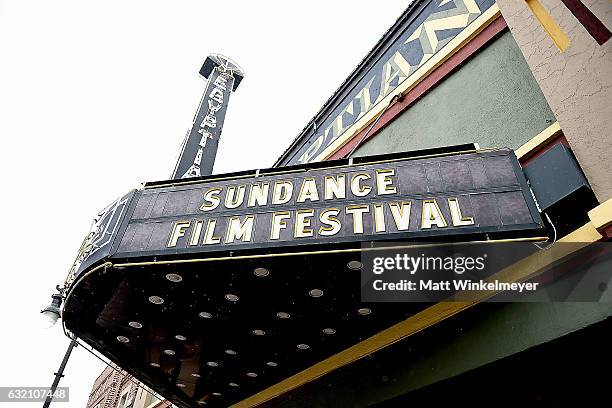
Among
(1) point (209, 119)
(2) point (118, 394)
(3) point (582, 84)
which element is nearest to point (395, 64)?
(3) point (582, 84)

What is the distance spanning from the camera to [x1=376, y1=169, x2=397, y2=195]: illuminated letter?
18.9ft

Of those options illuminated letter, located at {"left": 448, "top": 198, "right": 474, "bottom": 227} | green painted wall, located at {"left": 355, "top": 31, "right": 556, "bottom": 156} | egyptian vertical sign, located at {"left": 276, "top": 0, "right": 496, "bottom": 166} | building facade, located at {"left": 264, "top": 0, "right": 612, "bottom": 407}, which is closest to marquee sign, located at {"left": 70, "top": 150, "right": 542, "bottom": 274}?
illuminated letter, located at {"left": 448, "top": 198, "right": 474, "bottom": 227}

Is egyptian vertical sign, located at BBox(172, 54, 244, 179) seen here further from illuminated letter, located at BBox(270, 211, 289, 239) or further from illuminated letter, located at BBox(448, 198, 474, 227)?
illuminated letter, located at BBox(448, 198, 474, 227)

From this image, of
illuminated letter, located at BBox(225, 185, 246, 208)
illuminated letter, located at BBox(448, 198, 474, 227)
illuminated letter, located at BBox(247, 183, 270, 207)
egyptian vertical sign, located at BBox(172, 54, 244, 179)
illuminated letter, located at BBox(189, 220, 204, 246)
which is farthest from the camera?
egyptian vertical sign, located at BBox(172, 54, 244, 179)

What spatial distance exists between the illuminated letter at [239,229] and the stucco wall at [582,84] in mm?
4040

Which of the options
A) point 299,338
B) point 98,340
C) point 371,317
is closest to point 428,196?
point 371,317

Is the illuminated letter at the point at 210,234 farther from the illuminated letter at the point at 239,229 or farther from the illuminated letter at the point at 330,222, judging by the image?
the illuminated letter at the point at 330,222

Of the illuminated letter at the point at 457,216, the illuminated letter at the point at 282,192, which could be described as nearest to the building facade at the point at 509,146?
the illuminated letter at the point at 457,216

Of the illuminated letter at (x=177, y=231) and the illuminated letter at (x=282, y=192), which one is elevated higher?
the illuminated letter at (x=282, y=192)

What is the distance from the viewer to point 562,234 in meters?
5.20

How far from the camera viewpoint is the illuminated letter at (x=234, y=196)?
6.37 m

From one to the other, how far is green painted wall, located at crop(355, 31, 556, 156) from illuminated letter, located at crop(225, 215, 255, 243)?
4.01 m

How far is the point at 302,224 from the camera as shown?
5.74m

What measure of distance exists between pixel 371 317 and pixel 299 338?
136cm
